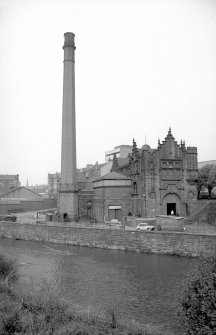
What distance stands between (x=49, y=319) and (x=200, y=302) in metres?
5.82

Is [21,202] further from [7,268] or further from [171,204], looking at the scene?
[7,268]

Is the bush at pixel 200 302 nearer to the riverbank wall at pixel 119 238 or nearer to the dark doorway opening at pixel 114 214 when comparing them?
the riverbank wall at pixel 119 238

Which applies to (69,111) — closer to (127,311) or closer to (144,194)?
(144,194)

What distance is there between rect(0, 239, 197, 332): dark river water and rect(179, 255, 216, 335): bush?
454 centimetres

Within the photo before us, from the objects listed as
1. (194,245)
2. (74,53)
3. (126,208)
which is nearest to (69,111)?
(74,53)

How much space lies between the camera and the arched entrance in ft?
145

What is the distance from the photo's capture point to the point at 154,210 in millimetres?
43312

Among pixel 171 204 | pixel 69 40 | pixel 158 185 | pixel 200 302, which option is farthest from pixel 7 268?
pixel 69 40

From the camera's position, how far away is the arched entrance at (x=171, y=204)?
44.3m

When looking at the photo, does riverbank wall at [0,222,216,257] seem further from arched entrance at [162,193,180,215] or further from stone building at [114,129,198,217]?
arched entrance at [162,193,180,215]

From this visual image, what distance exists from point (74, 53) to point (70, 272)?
40732 mm

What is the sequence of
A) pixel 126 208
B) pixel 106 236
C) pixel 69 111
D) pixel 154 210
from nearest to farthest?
pixel 106 236 < pixel 154 210 < pixel 126 208 < pixel 69 111

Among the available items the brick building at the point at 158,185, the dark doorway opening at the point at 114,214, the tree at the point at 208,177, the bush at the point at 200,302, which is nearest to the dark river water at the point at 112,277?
the bush at the point at 200,302

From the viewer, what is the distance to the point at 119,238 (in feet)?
109
